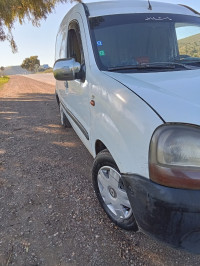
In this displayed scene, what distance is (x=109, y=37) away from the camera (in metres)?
2.41

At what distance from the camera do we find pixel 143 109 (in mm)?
1413

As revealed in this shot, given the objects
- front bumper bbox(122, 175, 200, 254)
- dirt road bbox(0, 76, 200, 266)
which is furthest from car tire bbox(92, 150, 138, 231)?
front bumper bbox(122, 175, 200, 254)

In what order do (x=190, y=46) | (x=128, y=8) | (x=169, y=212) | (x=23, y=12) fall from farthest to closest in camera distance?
(x=23, y=12)
(x=190, y=46)
(x=128, y=8)
(x=169, y=212)

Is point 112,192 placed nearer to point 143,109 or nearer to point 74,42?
point 143,109

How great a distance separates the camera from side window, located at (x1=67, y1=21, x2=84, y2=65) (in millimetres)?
2713

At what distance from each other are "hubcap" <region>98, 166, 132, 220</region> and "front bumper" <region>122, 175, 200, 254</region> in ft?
1.27

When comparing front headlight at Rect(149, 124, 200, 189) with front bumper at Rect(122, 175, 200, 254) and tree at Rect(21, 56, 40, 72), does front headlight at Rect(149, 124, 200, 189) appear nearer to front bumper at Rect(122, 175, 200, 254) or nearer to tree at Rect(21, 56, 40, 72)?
front bumper at Rect(122, 175, 200, 254)

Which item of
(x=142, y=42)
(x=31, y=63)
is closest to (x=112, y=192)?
(x=142, y=42)

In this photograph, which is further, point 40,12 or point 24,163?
point 40,12

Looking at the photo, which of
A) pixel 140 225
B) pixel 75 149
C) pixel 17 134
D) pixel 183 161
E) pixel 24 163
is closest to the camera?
pixel 183 161

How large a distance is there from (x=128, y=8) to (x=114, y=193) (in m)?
2.09

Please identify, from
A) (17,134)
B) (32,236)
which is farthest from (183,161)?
(17,134)

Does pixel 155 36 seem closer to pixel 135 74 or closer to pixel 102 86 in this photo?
pixel 135 74

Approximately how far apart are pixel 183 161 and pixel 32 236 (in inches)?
59.0
